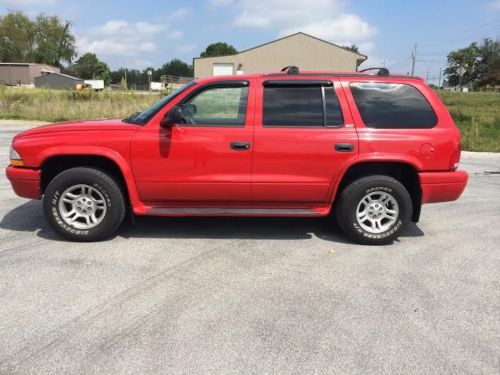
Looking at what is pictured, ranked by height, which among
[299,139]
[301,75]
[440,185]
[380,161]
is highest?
[301,75]

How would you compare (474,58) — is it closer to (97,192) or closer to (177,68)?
(177,68)

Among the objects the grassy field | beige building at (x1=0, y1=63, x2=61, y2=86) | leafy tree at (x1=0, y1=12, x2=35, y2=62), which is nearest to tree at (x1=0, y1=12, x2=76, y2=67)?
leafy tree at (x1=0, y1=12, x2=35, y2=62)

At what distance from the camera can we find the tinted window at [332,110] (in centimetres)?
451

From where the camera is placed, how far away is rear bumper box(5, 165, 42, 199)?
4.48m

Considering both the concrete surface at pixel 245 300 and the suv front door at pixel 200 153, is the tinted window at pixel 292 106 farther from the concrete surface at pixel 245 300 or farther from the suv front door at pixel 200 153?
the concrete surface at pixel 245 300

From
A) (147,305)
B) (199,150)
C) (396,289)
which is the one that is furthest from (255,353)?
(199,150)

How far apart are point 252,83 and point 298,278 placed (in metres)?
2.04

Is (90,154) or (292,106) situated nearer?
(90,154)

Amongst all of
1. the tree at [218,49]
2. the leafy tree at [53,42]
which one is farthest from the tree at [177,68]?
the leafy tree at [53,42]

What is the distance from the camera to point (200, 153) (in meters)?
4.41

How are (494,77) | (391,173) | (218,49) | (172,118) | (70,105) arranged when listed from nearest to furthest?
(172,118) → (391,173) → (70,105) → (494,77) → (218,49)

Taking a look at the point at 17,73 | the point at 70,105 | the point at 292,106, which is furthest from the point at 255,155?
the point at 17,73

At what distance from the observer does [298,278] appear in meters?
3.87

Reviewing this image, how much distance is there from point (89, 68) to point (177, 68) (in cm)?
3471
